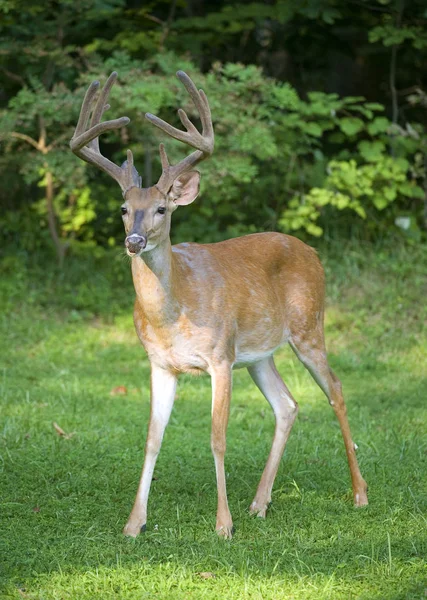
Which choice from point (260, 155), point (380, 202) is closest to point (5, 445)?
point (260, 155)


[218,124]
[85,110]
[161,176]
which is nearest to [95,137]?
[85,110]

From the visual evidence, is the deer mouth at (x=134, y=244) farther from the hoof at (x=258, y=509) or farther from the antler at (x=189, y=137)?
the hoof at (x=258, y=509)

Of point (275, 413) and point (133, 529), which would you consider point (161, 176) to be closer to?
point (275, 413)

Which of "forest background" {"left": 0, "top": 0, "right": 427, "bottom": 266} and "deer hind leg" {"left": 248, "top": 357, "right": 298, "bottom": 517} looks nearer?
"deer hind leg" {"left": 248, "top": 357, "right": 298, "bottom": 517}

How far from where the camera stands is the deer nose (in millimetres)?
4273

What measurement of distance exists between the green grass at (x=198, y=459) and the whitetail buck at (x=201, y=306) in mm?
239

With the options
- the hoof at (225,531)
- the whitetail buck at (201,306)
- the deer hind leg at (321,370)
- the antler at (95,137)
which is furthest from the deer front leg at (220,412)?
the antler at (95,137)

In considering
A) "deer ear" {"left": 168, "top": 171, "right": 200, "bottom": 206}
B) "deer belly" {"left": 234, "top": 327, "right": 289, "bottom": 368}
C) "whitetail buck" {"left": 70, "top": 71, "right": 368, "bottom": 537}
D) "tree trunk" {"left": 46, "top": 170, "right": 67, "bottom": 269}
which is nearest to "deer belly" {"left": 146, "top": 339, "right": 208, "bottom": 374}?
"whitetail buck" {"left": 70, "top": 71, "right": 368, "bottom": 537}

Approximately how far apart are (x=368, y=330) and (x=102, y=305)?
2309 mm

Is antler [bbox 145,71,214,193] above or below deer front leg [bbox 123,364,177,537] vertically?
above

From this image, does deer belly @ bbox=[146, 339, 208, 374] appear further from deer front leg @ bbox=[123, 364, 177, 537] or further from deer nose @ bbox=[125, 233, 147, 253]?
deer nose @ bbox=[125, 233, 147, 253]

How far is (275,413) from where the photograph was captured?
5281mm

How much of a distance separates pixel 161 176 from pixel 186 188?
7.9 inches

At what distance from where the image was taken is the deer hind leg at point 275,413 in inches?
195
